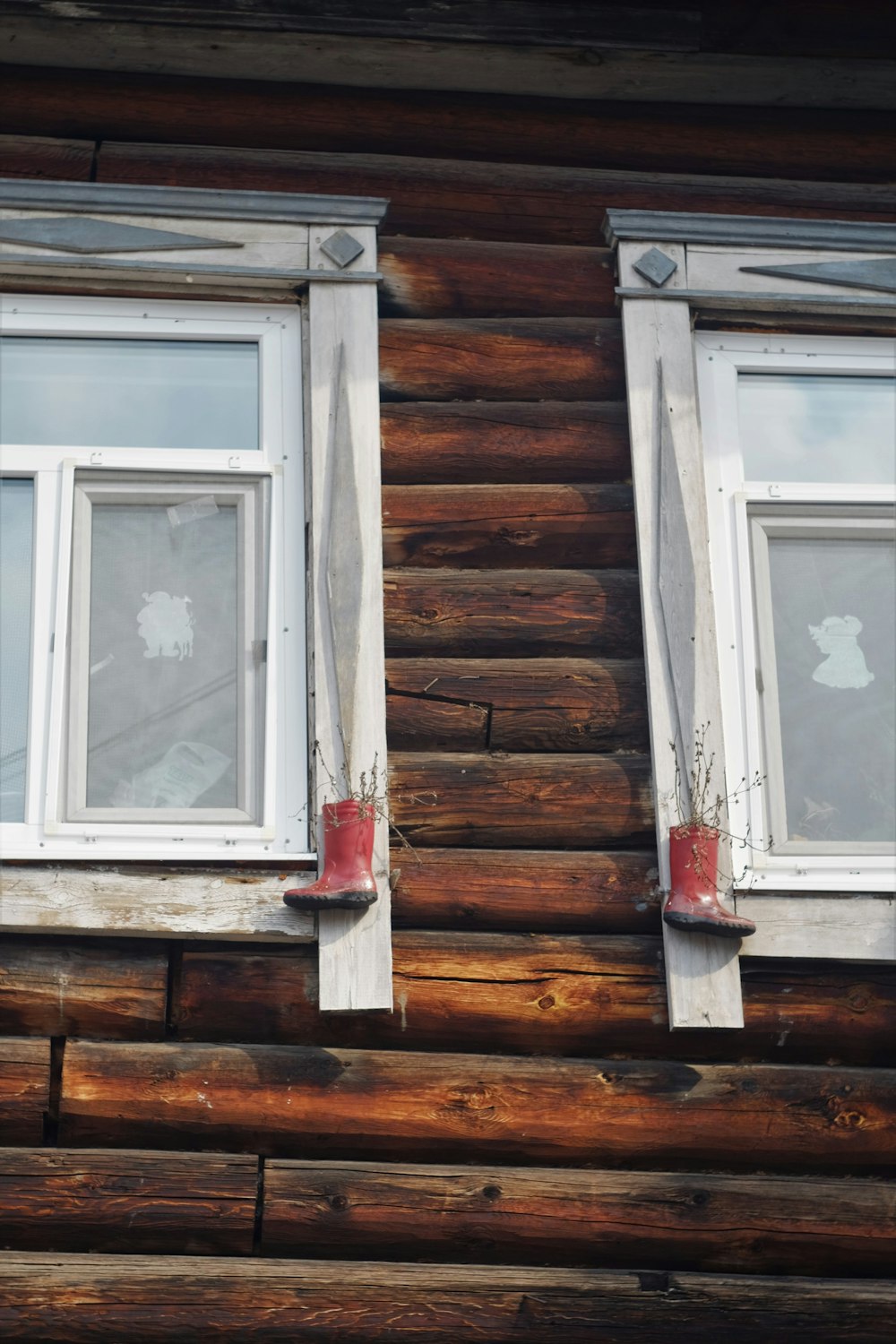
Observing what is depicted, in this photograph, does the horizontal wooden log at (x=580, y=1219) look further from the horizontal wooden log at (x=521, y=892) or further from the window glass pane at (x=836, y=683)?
the window glass pane at (x=836, y=683)

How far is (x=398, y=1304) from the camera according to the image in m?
3.46

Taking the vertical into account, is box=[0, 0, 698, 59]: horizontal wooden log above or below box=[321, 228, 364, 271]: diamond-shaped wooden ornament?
above

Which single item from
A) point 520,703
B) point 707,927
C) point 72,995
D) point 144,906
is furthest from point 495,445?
point 72,995

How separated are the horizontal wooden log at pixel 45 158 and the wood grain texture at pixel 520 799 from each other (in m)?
1.96

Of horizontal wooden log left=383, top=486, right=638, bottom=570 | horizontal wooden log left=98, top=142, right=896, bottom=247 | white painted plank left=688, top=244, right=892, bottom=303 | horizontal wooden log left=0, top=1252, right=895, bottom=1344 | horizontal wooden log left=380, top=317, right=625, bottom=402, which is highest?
horizontal wooden log left=98, top=142, right=896, bottom=247

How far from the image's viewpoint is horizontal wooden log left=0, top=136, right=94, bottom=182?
4340 mm

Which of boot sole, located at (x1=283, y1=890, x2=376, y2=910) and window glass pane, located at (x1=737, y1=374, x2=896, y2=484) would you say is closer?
boot sole, located at (x1=283, y1=890, x2=376, y2=910)

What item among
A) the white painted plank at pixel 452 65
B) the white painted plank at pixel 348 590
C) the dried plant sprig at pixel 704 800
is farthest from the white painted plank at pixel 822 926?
the white painted plank at pixel 452 65

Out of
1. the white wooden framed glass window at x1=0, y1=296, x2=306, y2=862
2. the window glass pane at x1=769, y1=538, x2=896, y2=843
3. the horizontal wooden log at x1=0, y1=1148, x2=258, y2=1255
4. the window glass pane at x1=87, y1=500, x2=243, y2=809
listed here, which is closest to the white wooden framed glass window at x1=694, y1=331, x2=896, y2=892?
the window glass pane at x1=769, y1=538, x2=896, y2=843

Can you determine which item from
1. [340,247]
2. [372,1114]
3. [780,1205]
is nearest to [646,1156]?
[780,1205]

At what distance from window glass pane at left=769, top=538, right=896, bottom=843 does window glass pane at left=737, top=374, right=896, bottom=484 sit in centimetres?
21

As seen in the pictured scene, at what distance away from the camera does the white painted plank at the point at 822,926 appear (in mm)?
3717

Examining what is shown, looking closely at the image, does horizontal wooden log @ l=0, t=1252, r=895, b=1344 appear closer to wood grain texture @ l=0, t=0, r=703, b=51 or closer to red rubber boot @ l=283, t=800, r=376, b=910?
red rubber boot @ l=283, t=800, r=376, b=910

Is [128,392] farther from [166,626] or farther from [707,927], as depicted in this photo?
[707,927]
